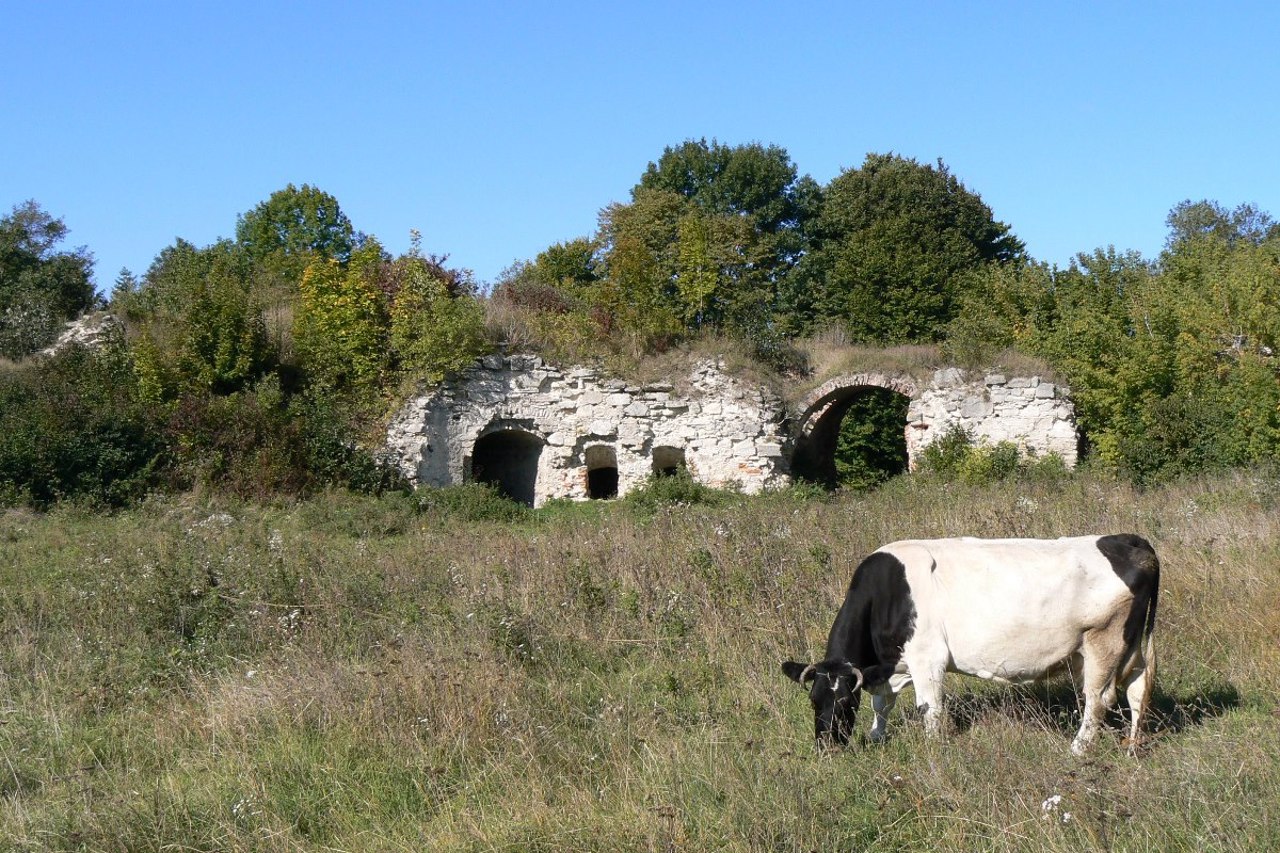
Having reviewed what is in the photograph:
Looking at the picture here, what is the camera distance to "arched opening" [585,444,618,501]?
25.3m

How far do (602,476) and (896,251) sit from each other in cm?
1576

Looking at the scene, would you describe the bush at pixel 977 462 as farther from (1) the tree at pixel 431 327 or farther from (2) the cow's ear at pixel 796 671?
(2) the cow's ear at pixel 796 671

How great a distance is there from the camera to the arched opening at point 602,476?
25.3m

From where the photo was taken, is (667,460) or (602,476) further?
(602,476)

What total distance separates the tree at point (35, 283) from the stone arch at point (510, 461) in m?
10.4

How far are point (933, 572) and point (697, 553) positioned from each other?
3.61 m

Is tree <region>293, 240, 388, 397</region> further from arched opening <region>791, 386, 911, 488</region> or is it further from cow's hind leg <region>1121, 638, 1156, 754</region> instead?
cow's hind leg <region>1121, 638, 1156, 754</region>

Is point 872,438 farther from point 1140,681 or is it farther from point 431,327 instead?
point 1140,681

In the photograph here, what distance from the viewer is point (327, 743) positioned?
19.5 ft

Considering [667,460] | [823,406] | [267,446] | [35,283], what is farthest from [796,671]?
[35,283]

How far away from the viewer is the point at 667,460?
25.2 m

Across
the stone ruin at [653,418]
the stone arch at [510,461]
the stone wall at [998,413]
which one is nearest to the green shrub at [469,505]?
the stone ruin at [653,418]

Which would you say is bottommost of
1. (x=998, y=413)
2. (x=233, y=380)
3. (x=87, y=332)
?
(x=998, y=413)

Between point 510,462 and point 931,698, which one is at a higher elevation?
point 510,462
